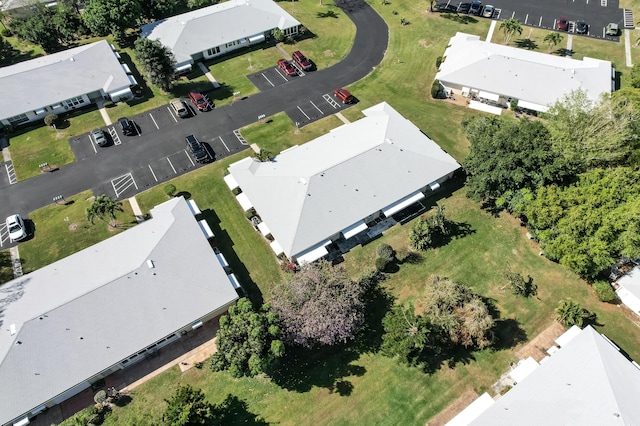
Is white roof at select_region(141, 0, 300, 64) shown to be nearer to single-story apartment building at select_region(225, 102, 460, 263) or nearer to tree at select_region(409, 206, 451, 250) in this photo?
single-story apartment building at select_region(225, 102, 460, 263)

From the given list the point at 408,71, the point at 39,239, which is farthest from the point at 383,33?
the point at 39,239

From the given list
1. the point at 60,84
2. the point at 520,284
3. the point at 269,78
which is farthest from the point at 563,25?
the point at 60,84

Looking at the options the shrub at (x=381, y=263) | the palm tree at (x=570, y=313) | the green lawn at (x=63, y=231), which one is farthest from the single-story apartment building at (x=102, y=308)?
the palm tree at (x=570, y=313)

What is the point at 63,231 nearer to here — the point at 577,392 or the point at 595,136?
the point at 577,392

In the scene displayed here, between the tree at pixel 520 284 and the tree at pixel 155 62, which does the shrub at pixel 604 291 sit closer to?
the tree at pixel 520 284

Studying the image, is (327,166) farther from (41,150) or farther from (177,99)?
(41,150)

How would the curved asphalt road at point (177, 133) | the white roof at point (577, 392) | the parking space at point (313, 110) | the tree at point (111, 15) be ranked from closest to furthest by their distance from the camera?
the white roof at point (577, 392) < the curved asphalt road at point (177, 133) < the parking space at point (313, 110) < the tree at point (111, 15)
